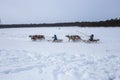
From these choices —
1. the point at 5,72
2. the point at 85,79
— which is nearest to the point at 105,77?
the point at 85,79

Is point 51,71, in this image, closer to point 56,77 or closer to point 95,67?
point 56,77

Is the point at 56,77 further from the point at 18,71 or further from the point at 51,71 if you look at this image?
the point at 18,71

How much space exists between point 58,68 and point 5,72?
1.90m

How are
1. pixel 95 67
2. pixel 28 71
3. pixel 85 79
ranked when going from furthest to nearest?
pixel 95 67 → pixel 28 71 → pixel 85 79

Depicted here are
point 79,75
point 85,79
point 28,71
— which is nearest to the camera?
point 85,79

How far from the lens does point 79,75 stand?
17.6 ft

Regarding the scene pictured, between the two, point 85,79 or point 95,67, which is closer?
point 85,79

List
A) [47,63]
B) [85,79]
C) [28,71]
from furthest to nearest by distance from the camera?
[47,63], [28,71], [85,79]

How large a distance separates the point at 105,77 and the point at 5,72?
3421mm

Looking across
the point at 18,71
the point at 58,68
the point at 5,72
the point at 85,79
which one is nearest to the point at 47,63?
the point at 58,68

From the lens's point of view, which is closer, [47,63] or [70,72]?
[70,72]

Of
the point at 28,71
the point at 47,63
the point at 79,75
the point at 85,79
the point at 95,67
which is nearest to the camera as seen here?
the point at 85,79

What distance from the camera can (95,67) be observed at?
6.23 m

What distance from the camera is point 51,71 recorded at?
5.71 meters
